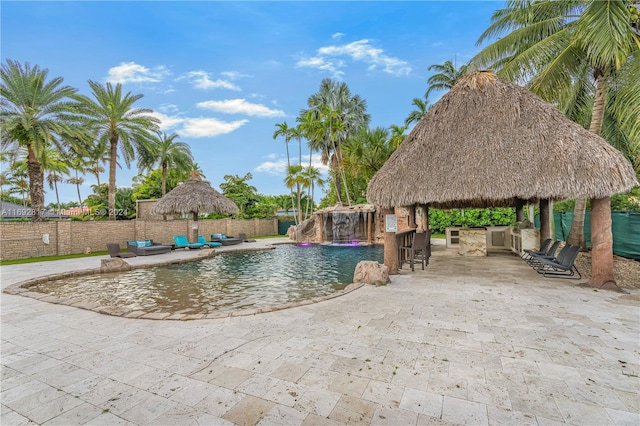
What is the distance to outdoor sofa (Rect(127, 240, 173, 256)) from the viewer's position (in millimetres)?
13702

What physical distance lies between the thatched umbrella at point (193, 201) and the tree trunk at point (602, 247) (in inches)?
679

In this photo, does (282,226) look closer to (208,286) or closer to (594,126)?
(208,286)

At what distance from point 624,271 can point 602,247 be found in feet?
8.38

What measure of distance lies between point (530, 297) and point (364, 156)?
18.2 meters

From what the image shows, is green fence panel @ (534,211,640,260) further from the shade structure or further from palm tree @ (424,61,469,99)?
palm tree @ (424,61,469,99)

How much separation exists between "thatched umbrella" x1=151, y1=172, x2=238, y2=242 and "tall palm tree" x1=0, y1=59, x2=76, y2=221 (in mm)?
5448

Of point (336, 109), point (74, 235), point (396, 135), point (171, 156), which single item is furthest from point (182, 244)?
point (336, 109)

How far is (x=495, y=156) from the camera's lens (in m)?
7.09

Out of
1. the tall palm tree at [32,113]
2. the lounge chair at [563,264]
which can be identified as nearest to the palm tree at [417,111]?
the lounge chair at [563,264]

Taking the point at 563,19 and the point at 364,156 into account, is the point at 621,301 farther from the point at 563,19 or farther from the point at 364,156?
the point at 364,156

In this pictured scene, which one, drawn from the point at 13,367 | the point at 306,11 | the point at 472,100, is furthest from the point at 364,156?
the point at 13,367

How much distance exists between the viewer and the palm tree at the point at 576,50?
6.81 metres

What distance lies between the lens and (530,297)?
18.3 feet

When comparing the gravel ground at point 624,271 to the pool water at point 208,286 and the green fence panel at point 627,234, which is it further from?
the pool water at point 208,286
